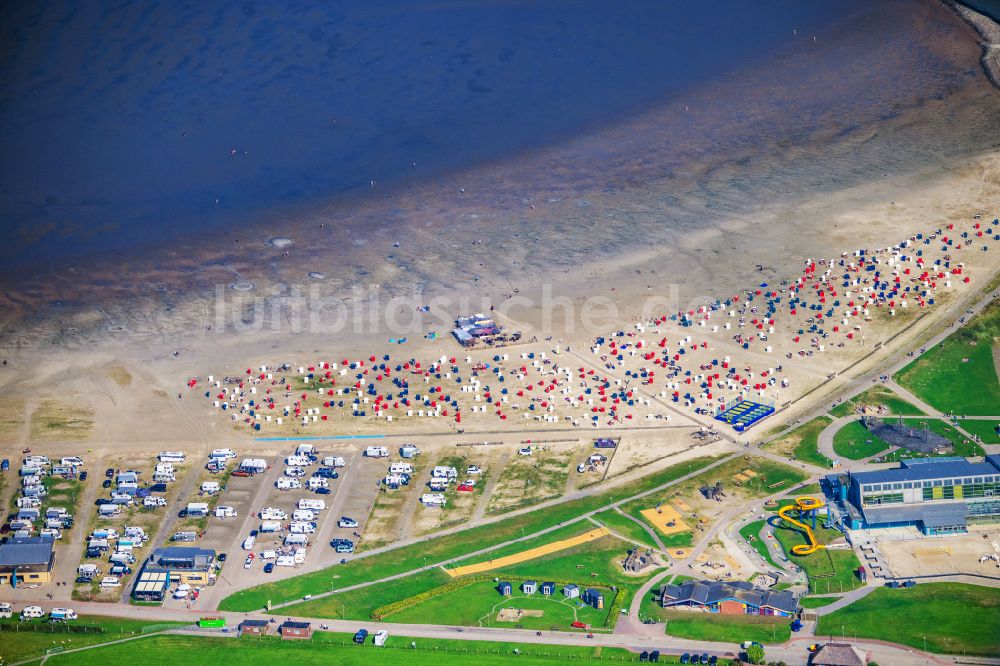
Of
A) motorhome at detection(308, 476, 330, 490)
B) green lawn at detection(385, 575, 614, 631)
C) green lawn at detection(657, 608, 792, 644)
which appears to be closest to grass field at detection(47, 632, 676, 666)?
green lawn at detection(385, 575, 614, 631)

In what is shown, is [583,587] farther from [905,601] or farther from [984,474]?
[984,474]

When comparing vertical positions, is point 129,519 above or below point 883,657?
above

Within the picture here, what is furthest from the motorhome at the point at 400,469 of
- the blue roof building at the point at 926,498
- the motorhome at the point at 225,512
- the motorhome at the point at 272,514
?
the blue roof building at the point at 926,498

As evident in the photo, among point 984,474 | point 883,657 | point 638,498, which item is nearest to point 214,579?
point 638,498

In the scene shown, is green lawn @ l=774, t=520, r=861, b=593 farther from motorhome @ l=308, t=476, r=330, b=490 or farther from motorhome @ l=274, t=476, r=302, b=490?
motorhome @ l=274, t=476, r=302, b=490

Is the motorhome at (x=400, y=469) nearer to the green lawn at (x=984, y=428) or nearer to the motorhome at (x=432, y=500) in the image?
the motorhome at (x=432, y=500)

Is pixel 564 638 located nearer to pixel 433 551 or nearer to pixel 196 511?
pixel 433 551
